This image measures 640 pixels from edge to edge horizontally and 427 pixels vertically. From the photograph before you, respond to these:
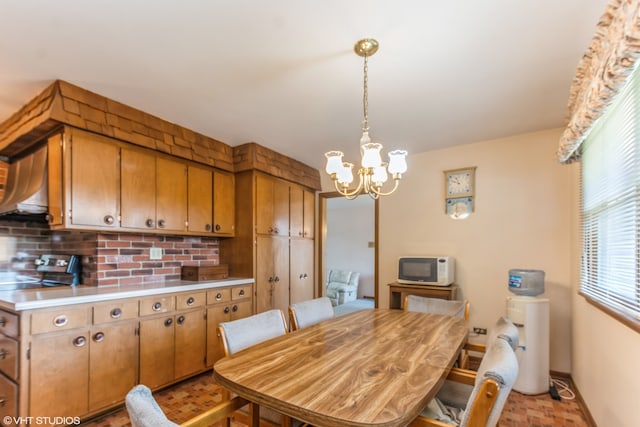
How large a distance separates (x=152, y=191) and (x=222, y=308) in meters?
1.27

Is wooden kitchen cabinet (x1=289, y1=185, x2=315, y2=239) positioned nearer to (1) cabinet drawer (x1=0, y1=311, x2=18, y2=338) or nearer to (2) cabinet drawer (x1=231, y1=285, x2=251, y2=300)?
(2) cabinet drawer (x1=231, y1=285, x2=251, y2=300)

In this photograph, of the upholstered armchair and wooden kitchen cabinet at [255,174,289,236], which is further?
the upholstered armchair

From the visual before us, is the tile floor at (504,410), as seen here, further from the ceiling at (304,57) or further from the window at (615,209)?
the ceiling at (304,57)

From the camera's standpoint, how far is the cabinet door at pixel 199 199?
3109mm

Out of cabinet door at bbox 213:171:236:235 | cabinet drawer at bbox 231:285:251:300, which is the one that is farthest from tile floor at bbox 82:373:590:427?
cabinet door at bbox 213:171:236:235

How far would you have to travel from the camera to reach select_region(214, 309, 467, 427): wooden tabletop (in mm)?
986

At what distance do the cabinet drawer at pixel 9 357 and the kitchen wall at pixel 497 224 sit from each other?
3.33m

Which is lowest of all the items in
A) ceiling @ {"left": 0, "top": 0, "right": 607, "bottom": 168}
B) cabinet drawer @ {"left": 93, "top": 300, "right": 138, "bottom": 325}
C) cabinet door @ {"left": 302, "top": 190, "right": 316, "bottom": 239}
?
cabinet drawer @ {"left": 93, "top": 300, "right": 138, "bottom": 325}

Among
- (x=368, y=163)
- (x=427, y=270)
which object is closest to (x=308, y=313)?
(x=368, y=163)

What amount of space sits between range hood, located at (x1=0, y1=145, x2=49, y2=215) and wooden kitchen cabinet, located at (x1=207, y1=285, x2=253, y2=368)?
1.46 m

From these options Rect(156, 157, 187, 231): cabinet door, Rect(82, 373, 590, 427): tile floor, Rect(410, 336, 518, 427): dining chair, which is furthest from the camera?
Rect(156, 157, 187, 231): cabinet door

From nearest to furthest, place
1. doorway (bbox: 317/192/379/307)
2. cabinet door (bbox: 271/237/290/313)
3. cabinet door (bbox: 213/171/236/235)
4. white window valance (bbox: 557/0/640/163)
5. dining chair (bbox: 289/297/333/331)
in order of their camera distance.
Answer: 1. white window valance (bbox: 557/0/640/163)
2. dining chair (bbox: 289/297/333/331)
3. cabinet door (bbox: 213/171/236/235)
4. cabinet door (bbox: 271/237/290/313)
5. doorway (bbox: 317/192/379/307)

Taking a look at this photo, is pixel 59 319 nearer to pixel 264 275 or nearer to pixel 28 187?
pixel 28 187

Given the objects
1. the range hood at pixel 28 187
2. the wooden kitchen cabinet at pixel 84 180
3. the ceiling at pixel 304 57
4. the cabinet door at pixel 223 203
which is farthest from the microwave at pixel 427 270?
the range hood at pixel 28 187
